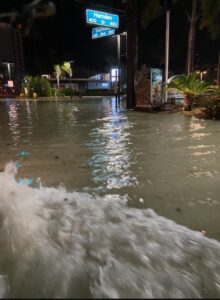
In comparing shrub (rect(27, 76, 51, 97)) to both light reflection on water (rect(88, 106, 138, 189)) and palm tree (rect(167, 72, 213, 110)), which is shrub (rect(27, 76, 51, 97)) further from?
light reflection on water (rect(88, 106, 138, 189))

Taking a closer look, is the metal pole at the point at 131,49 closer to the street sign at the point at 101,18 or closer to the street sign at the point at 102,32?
the street sign at the point at 101,18

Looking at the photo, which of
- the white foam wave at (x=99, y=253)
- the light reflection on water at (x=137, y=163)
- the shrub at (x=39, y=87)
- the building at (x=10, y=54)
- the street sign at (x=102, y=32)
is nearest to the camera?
the white foam wave at (x=99, y=253)

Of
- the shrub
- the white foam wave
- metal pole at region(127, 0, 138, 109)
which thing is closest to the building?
the shrub

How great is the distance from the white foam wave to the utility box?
1318cm

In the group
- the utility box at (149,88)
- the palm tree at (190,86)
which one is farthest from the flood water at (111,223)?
the utility box at (149,88)

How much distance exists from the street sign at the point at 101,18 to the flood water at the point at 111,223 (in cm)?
1271

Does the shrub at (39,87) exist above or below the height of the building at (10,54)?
below

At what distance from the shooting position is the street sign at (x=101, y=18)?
17542 mm

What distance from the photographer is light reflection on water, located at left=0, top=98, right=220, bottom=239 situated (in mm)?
4281

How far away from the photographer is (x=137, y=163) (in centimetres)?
630

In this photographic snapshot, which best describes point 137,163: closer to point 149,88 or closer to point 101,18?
point 149,88

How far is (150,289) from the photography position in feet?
8.48

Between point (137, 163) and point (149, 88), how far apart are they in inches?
440

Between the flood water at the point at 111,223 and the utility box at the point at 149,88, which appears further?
the utility box at the point at 149,88
